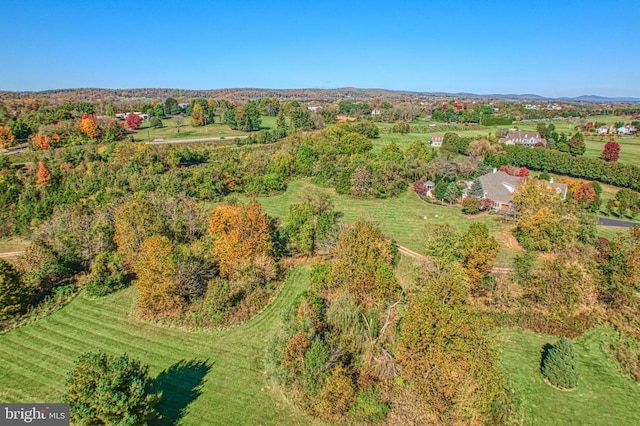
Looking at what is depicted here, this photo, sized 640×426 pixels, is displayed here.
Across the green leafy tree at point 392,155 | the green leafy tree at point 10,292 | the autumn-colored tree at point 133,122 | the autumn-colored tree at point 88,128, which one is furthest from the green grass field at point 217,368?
the autumn-colored tree at point 133,122

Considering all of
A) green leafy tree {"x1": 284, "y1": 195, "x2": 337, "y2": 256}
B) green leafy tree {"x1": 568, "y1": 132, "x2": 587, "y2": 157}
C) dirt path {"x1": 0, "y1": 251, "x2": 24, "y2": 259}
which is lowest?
dirt path {"x1": 0, "y1": 251, "x2": 24, "y2": 259}

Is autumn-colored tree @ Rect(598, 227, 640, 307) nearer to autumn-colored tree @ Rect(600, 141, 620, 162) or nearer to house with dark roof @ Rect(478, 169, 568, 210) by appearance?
house with dark roof @ Rect(478, 169, 568, 210)

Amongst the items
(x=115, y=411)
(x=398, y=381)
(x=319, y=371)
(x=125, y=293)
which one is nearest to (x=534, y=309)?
(x=398, y=381)

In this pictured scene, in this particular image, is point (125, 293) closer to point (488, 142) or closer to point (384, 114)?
point (488, 142)

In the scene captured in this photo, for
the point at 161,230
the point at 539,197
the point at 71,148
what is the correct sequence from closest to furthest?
the point at 161,230 < the point at 539,197 < the point at 71,148

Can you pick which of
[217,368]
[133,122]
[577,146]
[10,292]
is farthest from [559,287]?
[133,122]

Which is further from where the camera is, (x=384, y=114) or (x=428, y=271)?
(x=384, y=114)

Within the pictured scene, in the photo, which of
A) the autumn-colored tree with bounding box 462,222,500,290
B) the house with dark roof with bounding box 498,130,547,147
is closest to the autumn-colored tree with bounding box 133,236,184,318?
the autumn-colored tree with bounding box 462,222,500,290

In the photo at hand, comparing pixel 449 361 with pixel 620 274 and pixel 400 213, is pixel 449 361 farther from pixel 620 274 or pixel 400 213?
pixel 400 213
